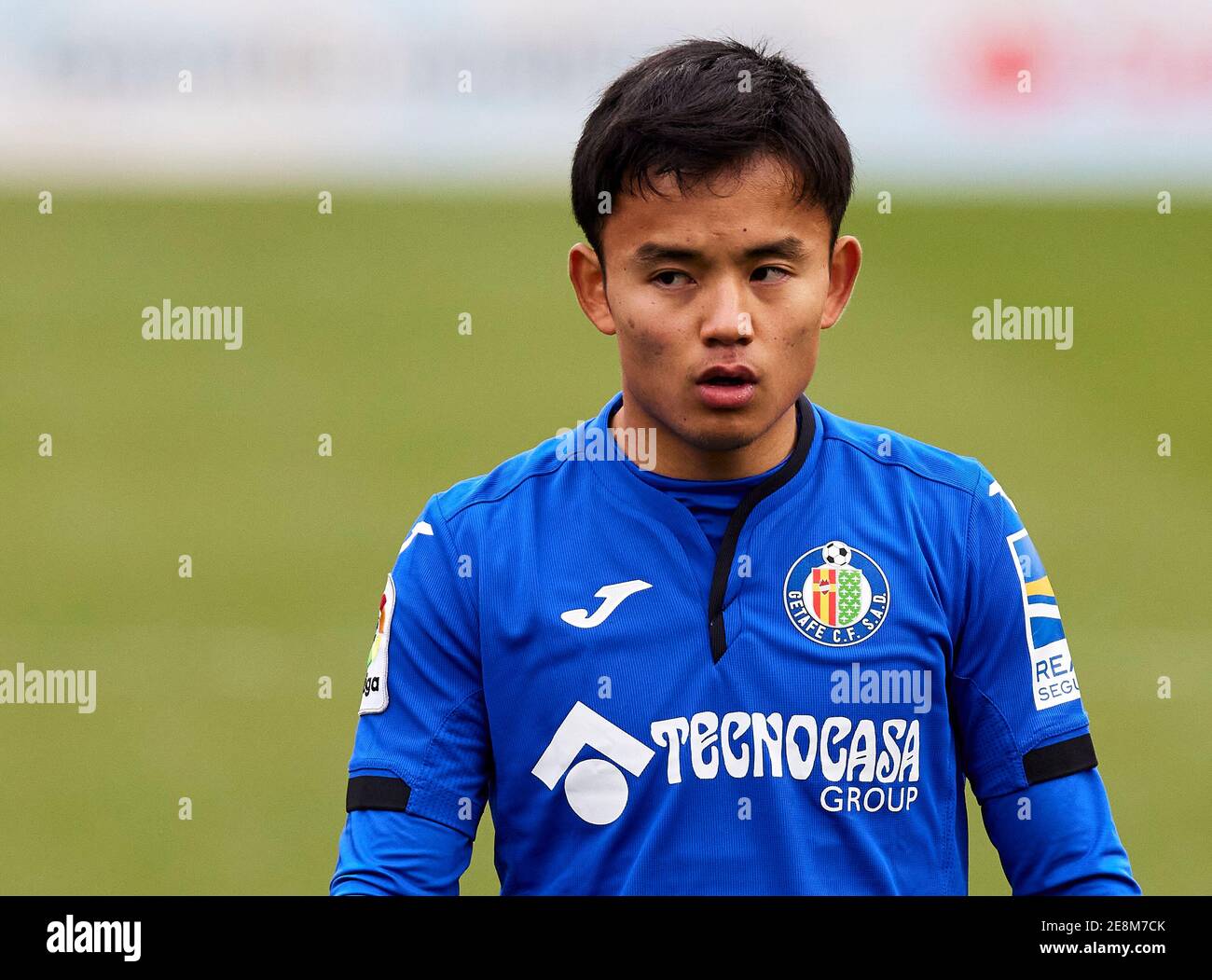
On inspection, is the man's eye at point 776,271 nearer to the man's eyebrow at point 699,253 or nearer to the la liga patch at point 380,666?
the man's eyebrow at point 699,253

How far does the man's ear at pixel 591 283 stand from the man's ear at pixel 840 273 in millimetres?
300

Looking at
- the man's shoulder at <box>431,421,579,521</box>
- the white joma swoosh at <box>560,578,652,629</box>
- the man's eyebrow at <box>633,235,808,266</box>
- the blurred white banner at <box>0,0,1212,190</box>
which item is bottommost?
the white joma swoosh at <box>560,578,652,629</box>

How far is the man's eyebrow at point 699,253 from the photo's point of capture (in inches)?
88.7

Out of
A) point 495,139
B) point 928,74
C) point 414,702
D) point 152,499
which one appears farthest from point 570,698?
point 495,139

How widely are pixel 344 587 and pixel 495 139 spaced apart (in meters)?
6.50

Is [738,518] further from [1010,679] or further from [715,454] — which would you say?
[1010,679]

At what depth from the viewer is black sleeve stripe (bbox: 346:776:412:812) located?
2260 mm

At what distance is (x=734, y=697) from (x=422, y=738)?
0.40 m

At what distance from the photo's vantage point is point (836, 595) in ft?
7.58

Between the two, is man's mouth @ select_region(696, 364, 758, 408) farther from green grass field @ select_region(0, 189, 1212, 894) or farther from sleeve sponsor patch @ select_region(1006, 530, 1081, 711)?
green grass field @ select_region(0, 189, 1212, 894)

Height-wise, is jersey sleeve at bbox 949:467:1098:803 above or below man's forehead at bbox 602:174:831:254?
below

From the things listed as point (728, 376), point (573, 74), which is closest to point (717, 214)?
point (728, 376)

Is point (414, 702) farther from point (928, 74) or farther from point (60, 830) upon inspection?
point (928, 74)
